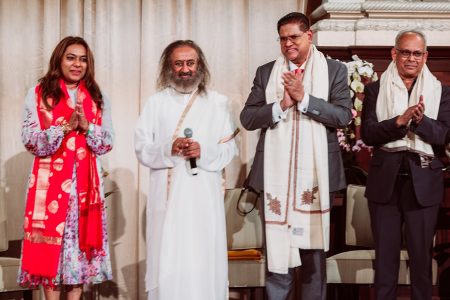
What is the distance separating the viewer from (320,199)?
4.27 m

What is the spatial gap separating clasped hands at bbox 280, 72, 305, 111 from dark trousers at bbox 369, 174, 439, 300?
30.6 inches

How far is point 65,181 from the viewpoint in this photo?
171 inches

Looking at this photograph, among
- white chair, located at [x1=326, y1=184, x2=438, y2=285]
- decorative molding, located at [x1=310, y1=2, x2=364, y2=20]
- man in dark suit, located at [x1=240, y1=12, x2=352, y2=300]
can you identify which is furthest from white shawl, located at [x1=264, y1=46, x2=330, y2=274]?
decorative molding, located at [x1=310, y1=2, x2=364, y2=20]

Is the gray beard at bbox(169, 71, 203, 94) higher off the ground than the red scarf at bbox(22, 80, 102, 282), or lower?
higher

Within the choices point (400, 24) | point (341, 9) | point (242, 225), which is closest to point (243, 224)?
point (242, 225)

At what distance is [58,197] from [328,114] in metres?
1.60

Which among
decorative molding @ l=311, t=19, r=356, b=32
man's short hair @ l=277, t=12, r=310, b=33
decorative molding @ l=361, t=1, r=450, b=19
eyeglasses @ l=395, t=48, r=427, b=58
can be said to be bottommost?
eyeglasses @ l=395, t=48, r=427, b=58

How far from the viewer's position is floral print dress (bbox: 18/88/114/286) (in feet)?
14.0

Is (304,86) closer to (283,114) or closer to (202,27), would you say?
(283,114)

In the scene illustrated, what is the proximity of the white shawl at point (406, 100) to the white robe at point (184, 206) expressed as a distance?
3.12ft

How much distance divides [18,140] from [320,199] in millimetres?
2811

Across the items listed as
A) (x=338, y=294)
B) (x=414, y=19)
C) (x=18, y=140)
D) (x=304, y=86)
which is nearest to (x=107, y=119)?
(x=304, y=86)

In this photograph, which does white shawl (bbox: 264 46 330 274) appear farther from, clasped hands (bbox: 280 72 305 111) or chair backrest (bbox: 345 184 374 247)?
chair backrest (bbox: 345 184 374 247)

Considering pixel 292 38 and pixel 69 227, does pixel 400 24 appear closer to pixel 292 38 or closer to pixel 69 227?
pixel 292 38
